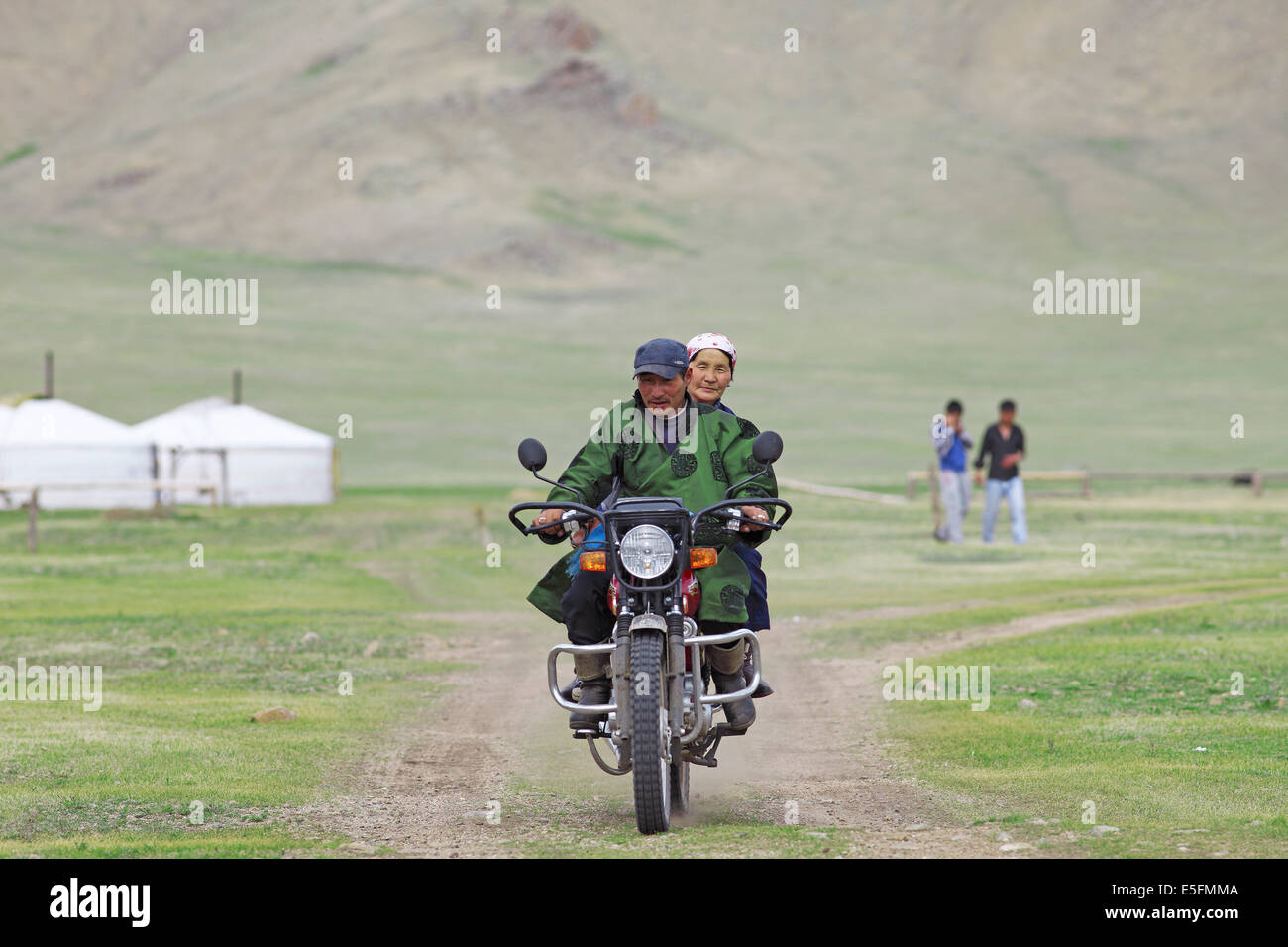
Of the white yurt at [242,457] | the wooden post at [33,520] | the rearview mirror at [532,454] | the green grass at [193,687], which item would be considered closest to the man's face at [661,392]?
the rearview mirror at [532,454]

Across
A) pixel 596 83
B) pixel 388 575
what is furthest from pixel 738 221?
pixel 388 575

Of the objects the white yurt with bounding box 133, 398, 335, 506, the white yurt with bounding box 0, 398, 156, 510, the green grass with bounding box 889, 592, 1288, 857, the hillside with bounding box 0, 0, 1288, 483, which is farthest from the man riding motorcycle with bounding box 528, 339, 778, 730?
the hillside with bounding box 0, 0, 1288, 483

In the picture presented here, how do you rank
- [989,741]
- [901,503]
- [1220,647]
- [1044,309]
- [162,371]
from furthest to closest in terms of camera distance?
[1044,309] < [162,371] < [901,503] < [1220,647] < [989,741]

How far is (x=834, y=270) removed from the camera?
131500 millimetres

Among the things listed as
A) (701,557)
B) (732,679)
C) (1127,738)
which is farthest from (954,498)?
(701,557)

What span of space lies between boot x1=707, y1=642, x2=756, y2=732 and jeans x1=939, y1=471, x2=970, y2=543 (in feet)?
59.1

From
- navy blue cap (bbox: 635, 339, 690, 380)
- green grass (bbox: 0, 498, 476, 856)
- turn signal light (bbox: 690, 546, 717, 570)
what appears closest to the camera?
turn signal light (bbox: 690, 546, 717, 570)

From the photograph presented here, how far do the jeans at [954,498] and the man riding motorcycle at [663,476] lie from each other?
715 inches

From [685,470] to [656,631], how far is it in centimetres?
80

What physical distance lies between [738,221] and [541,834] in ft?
463

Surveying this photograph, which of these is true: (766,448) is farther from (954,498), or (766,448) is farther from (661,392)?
(954,498)

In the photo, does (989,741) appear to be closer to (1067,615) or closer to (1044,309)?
(1067,615)

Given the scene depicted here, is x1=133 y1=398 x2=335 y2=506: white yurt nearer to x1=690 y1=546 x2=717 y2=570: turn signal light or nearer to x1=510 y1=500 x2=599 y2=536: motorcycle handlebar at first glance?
x1=510 y1=500 x2=599 y2=536: motorcycle handlebar

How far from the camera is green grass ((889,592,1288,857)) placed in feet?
23.4
